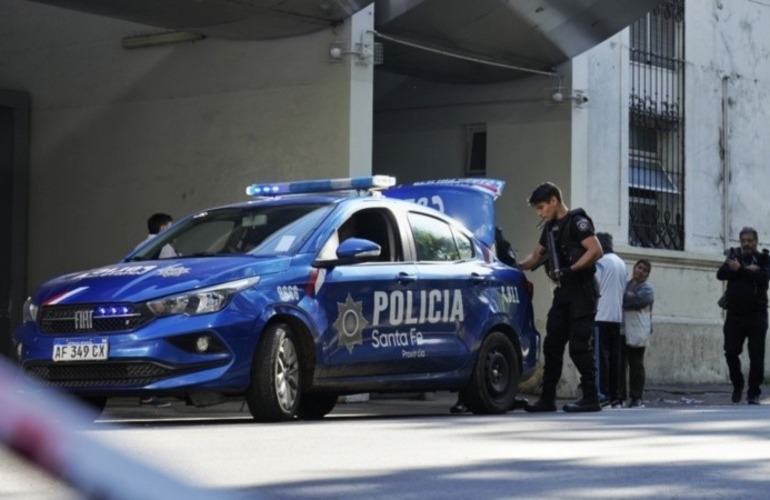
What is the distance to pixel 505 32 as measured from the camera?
16875 mm

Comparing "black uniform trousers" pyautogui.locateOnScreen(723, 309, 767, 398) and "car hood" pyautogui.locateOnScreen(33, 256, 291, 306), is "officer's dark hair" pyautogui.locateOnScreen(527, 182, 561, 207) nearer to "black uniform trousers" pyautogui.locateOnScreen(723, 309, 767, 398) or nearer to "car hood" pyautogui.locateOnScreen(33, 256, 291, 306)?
"car hood" pyautogui.locateOnScreen(33, 256, 291, 306)

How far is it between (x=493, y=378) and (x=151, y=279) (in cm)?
316

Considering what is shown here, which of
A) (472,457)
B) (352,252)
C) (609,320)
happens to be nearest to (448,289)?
(352,252)

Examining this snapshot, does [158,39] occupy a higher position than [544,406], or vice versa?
[158,39]

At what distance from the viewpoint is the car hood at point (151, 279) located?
8586mm

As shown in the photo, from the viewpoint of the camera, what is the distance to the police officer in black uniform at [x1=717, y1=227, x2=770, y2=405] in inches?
571

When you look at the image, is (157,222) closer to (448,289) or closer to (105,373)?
(448,289)

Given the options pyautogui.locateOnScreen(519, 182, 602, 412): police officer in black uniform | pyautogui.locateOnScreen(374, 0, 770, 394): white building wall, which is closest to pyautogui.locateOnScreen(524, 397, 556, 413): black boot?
pyautogui.locateOnScreen(519, 182, 602, 412): police officer in black uniform

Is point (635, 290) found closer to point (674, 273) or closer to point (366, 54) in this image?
point (366, 54)

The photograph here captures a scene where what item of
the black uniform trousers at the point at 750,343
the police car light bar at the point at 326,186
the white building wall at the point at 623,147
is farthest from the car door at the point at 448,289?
the white building wall at the point at 623,147

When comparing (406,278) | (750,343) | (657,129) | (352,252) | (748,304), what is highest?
(657,129)

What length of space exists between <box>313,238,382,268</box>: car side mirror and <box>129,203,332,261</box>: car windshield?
0.23 meters

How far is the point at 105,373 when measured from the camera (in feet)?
27.9

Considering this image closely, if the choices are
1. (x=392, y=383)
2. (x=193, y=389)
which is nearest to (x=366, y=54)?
(x=392, y=383)
